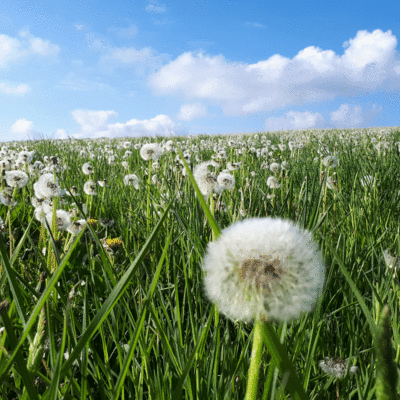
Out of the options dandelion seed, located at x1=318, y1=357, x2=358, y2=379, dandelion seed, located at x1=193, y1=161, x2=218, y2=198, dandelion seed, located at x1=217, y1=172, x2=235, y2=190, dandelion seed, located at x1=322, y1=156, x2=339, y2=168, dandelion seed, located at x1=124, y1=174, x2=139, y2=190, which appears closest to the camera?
dandelion seed, located at x1=318, y1=357, x2=358, y2=379

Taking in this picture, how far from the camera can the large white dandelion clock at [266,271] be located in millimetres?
539

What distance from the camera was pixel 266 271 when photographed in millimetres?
546

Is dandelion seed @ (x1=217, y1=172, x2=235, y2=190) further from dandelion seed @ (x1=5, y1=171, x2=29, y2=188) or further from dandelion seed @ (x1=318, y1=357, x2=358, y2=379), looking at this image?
dandelion seed @ (x1=5, y1=171, x2=29, y2=188)

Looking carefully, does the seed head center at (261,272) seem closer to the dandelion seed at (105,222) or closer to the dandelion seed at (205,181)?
the dandelion seed at (205,181)

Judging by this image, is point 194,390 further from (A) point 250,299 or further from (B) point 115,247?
(B) point 115,247

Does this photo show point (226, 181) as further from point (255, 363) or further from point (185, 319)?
point (255, 363)

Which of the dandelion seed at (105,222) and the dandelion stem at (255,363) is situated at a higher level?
the dandelion stem at (255,363)

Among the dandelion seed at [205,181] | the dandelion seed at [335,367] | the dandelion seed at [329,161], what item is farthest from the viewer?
the dandelion seed at [329,161]

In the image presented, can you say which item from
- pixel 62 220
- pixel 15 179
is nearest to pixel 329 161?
pixel 62 220

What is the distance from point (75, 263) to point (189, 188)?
870 mm

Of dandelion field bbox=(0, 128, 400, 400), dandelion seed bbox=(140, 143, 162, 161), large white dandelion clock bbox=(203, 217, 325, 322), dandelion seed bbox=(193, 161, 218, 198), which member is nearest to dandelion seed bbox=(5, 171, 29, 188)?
dandelion field bbox=(0, 128, 400, 400)

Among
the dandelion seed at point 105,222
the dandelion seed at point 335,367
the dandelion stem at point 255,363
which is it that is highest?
the dandelion stem at point 255,363

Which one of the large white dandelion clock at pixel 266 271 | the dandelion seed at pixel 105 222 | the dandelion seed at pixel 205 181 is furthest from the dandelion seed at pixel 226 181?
the large white dandelion clock at pixel 266 271

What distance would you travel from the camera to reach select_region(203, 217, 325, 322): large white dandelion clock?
1.77ft
